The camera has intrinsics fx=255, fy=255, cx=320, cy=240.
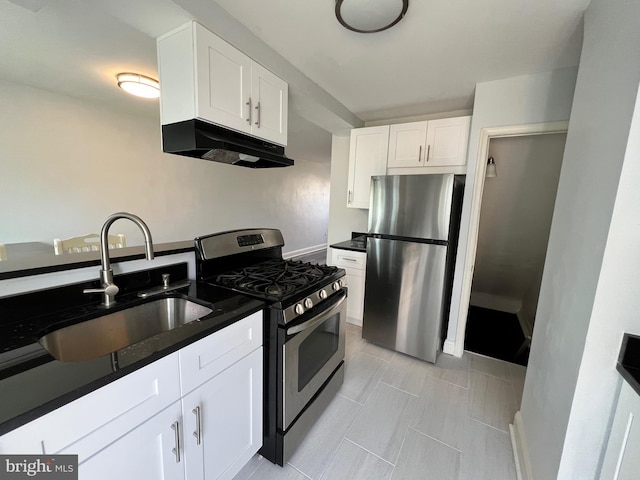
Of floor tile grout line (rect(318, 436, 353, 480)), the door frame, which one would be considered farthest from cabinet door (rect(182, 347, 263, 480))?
the door frame

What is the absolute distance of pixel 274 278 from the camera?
1617 millimetres

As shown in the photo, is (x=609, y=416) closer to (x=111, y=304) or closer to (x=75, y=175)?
(x=111, y=304)

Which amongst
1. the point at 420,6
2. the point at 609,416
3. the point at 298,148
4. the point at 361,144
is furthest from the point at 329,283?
the point at 298,148

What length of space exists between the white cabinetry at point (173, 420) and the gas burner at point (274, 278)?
0.22 m

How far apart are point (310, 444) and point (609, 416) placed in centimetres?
140

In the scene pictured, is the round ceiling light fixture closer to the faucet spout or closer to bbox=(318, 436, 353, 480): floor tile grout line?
the faucet spout

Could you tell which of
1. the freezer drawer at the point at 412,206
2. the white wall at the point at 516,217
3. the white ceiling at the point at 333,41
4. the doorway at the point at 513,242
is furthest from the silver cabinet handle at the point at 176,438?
the white wall at the point at 516,217

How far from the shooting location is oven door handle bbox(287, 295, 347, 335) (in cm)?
132

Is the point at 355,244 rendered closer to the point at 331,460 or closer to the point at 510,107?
the point at 510,107

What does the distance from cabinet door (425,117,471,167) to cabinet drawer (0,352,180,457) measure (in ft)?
8.53

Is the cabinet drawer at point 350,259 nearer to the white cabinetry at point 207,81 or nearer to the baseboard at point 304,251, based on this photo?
the white cabinetry at point 207,81

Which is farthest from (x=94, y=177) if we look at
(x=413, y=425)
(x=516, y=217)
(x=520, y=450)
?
(x=516, y=217)

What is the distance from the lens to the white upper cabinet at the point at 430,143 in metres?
2.38

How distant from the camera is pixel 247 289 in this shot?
1442 mm
